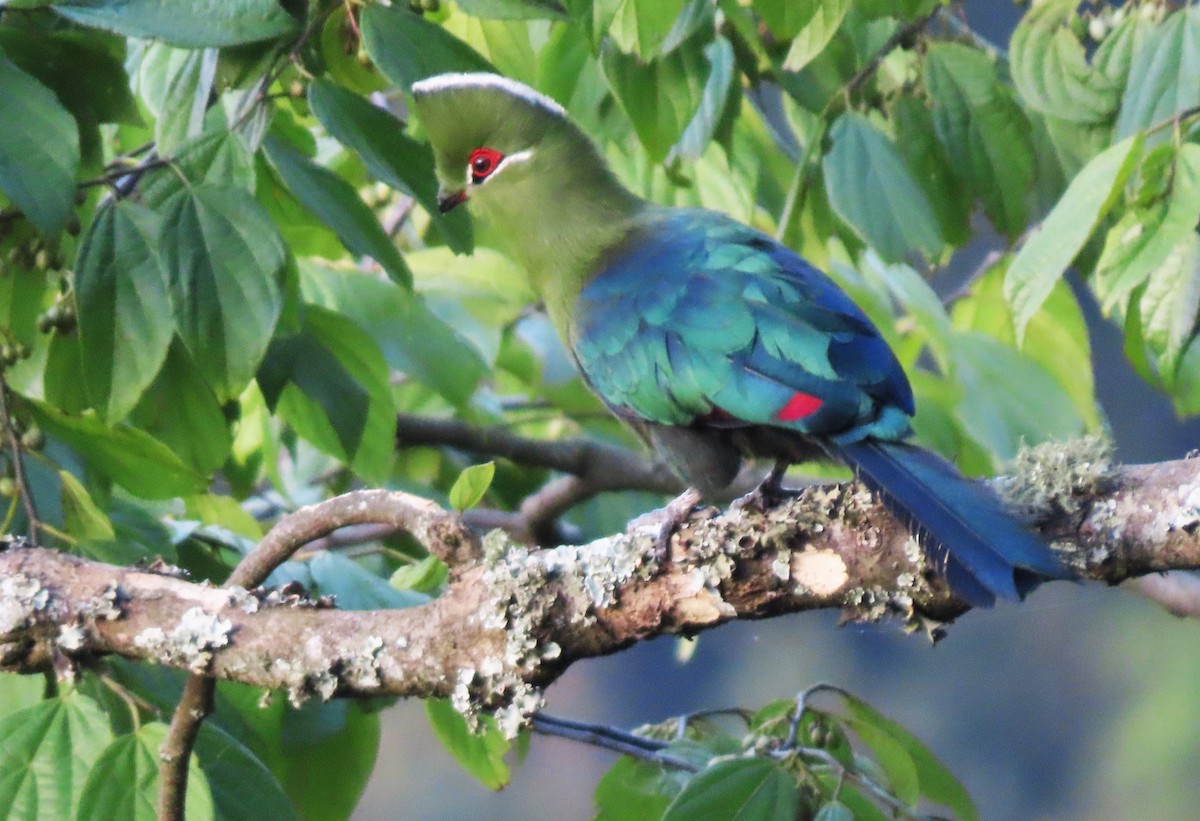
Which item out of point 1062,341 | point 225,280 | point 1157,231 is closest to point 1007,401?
point 1062,341

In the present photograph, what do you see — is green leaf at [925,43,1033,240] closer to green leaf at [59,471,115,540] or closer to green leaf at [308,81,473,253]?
green leaf at [308,81,473,253]

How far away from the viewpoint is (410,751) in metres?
4.80

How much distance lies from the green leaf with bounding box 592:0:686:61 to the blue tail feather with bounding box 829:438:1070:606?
0.57m

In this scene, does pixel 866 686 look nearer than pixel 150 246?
No

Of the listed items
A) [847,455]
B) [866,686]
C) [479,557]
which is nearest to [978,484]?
[847,455]

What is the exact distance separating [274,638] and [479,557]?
237 mm

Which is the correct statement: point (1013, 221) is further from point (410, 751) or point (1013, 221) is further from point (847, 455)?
point (410, 751)

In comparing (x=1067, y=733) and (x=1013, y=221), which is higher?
(x=1013, y=221)

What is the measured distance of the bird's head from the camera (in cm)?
192

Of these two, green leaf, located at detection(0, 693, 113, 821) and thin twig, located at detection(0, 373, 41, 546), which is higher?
thin twig, located at detection(0, 373, 41, 546)

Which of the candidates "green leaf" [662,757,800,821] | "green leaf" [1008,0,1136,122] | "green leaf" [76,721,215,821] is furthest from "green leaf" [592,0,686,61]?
"green leaf" [76,721,215,821]

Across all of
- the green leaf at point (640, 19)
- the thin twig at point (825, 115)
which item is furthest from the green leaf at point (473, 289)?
the green leaf at point (640, 19)

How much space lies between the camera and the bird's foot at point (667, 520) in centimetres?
140

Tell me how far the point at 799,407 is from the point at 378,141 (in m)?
0.61
